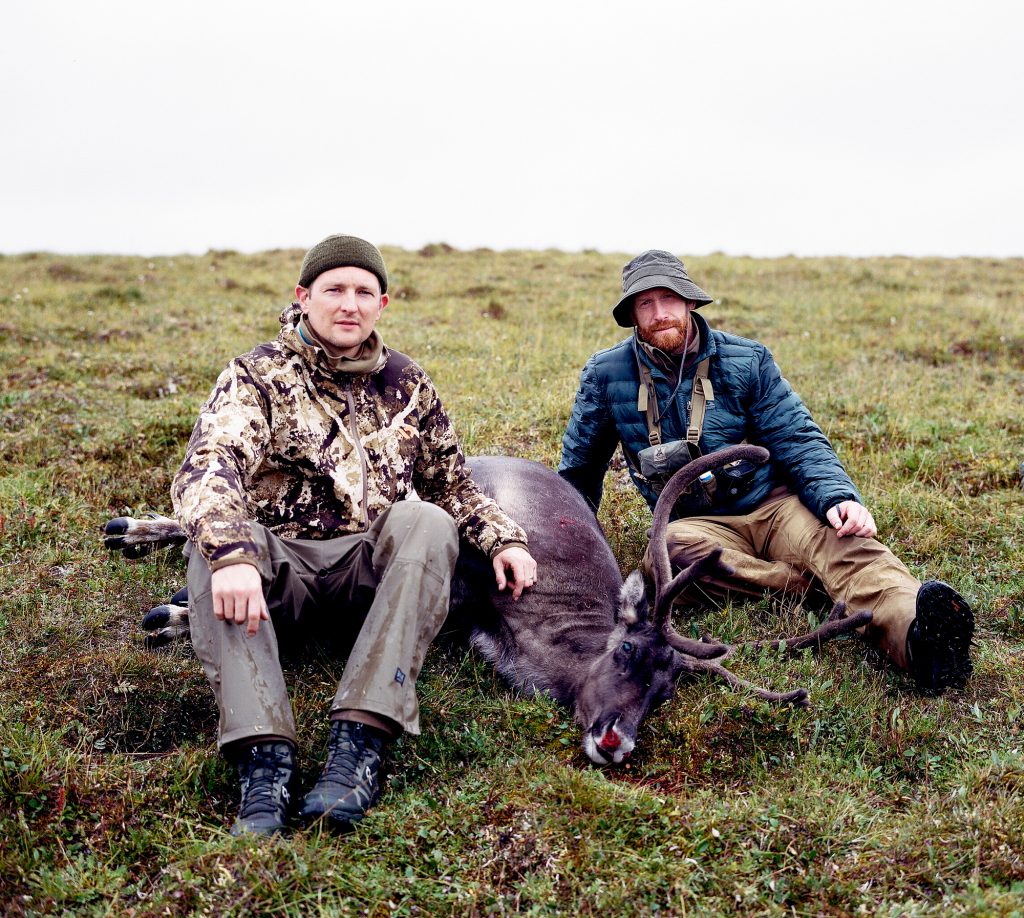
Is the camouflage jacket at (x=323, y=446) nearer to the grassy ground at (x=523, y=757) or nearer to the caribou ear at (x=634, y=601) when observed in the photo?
the caribou ear at (x=634, y=601)

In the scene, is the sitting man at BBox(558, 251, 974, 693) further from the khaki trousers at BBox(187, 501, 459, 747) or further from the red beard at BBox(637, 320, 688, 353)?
the khaki trousers at BBox(187, 501, 459, 747)

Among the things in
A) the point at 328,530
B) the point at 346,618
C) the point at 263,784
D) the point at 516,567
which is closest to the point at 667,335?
the point at 516,567

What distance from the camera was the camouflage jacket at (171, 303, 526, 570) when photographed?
4.14m

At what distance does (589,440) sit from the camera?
6188 mm

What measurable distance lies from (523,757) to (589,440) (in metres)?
2.58

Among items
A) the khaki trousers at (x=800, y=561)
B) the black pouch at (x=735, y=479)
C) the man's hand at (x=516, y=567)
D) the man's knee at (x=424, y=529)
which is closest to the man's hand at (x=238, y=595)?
the man's knee at (x=424, y=529)

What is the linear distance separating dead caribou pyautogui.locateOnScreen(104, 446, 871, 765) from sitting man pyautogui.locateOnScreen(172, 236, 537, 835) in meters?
0.41

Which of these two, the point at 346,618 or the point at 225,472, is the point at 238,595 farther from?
the point at 346,618

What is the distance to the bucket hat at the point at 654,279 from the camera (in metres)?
5.55

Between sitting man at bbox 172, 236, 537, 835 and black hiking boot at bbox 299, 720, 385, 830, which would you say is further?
sitting man at bbox 172, 236, 537, 835

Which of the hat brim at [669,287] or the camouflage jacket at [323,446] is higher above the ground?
the hat brim at [669,287]

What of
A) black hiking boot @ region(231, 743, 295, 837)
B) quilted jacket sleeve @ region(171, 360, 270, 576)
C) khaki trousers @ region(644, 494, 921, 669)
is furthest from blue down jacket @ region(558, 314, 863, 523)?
black hiking boot @ region(231, 743, 295, 837)

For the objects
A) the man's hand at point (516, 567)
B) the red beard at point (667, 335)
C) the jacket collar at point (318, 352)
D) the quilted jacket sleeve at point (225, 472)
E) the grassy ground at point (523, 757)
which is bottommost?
the grassy ground at point (523, 757)

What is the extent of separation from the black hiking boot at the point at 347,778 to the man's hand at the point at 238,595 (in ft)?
1.82
